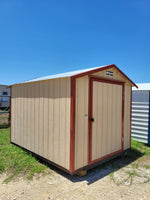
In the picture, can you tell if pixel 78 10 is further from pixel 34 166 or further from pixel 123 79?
pixel 34 166

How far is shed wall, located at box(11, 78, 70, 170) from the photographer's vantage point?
233 cm

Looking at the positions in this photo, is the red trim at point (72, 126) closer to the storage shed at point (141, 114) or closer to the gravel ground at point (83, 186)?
the gravel ground at point (83, 186)

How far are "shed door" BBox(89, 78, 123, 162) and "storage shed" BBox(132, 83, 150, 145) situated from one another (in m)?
1.59

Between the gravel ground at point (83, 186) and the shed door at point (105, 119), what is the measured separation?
0.42m

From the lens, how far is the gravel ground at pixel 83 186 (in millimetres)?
1828

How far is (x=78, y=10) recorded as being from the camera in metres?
5.20

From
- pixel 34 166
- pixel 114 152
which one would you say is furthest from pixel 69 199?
pixel 114 152

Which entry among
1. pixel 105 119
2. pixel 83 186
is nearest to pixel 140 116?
pixel 105 119

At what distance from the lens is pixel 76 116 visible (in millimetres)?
2256

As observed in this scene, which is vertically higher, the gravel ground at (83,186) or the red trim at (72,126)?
the red trim at (72,126)

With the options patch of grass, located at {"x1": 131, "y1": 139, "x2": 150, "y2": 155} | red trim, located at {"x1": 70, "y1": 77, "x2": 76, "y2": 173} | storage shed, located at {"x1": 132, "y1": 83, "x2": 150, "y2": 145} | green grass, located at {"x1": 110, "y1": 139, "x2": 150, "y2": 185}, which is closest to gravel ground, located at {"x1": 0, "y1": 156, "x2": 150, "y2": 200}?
green grass, located at {"x1": 110, "y1": 139, "x2": 150, "y2": 185}

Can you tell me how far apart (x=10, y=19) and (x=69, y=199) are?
626cm

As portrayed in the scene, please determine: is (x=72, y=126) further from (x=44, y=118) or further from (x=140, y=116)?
(x=140, y=116)

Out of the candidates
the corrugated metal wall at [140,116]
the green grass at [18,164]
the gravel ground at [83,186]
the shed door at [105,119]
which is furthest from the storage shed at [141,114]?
the green grass at [18,164]
